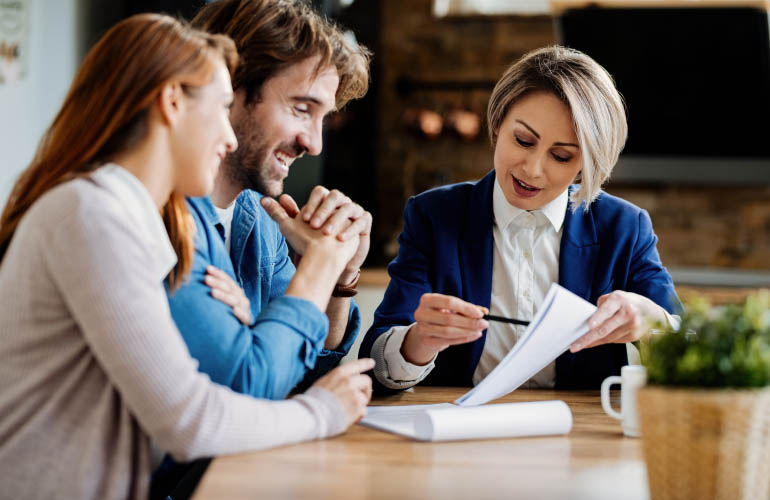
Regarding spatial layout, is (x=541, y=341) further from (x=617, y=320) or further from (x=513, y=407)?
(x=617, y=320)

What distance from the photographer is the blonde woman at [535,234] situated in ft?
5.48

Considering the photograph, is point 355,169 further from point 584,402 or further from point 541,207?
point 584,402

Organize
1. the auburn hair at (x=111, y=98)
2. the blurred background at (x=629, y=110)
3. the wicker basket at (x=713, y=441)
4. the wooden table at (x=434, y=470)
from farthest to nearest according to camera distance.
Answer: the blurred background at (x=629, y=110) → the auburn hair at (x=111, y=98) → the wooden table at (x=434, y=470) → the wicker basket at (x=713, y=441)

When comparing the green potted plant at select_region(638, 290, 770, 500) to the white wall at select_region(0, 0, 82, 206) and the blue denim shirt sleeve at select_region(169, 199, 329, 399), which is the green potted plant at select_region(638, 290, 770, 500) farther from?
the white wall at select_region(0, 0, 82, 206)

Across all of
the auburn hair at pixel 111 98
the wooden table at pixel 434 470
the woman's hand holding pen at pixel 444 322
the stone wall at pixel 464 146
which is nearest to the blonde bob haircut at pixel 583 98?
the woman's hand holding pen at pixel 444 322

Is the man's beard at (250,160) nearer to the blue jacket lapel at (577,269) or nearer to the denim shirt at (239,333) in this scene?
the denim shirt at (239,333)

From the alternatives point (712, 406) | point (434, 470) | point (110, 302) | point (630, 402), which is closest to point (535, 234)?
point (630, 402)

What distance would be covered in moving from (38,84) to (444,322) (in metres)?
1.97

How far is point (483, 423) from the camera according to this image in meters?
1.16

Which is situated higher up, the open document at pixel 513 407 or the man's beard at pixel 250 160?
the man's beard at pixel 250 160

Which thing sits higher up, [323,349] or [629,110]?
[629,110]

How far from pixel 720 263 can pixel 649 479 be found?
3446mm

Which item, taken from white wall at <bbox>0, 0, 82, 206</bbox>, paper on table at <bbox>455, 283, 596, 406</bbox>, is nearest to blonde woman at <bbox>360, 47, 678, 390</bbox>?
paper on table at <bbox>455, 283, 596, 406</bbox>

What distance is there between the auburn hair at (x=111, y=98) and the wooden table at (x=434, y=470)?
43cm
